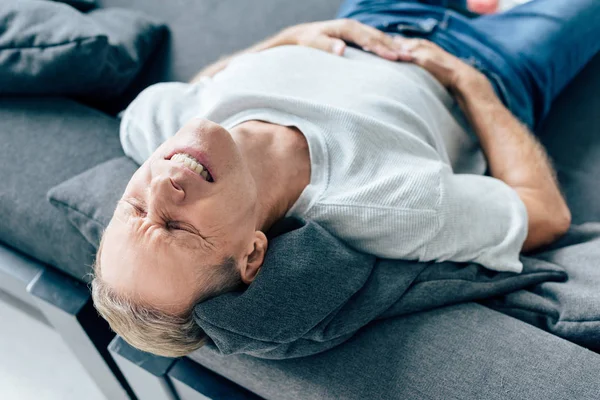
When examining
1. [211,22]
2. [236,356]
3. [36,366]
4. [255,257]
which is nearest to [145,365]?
[236,356]

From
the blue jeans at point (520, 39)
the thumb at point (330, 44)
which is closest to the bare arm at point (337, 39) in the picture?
the thumb at point (330, 44)

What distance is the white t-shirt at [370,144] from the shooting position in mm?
970

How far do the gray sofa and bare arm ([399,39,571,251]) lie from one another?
0.22 m

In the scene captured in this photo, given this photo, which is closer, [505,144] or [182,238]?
[182,238]

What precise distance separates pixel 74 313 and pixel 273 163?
1.83 ft

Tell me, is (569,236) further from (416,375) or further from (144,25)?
(144,25)

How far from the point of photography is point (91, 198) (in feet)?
3.50

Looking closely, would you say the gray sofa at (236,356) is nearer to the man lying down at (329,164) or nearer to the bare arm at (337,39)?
the man lying down at (329,164)

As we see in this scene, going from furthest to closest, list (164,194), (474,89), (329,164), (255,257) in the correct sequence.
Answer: (474,89) < (329,164) < (255,257) < (164,194)

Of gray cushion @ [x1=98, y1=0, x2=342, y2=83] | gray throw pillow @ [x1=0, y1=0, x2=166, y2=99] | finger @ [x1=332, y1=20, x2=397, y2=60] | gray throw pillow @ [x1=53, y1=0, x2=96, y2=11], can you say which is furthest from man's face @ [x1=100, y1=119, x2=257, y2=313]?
gray throw pillow @ [x1=53, y1=0, x2=96, y2=11]

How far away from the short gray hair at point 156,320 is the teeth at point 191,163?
160 mm

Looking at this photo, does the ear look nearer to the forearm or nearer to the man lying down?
the man lying down

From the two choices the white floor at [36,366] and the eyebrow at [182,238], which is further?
the white floor at [36,366]

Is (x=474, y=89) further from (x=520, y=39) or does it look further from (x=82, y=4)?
(x=82, y=4)
